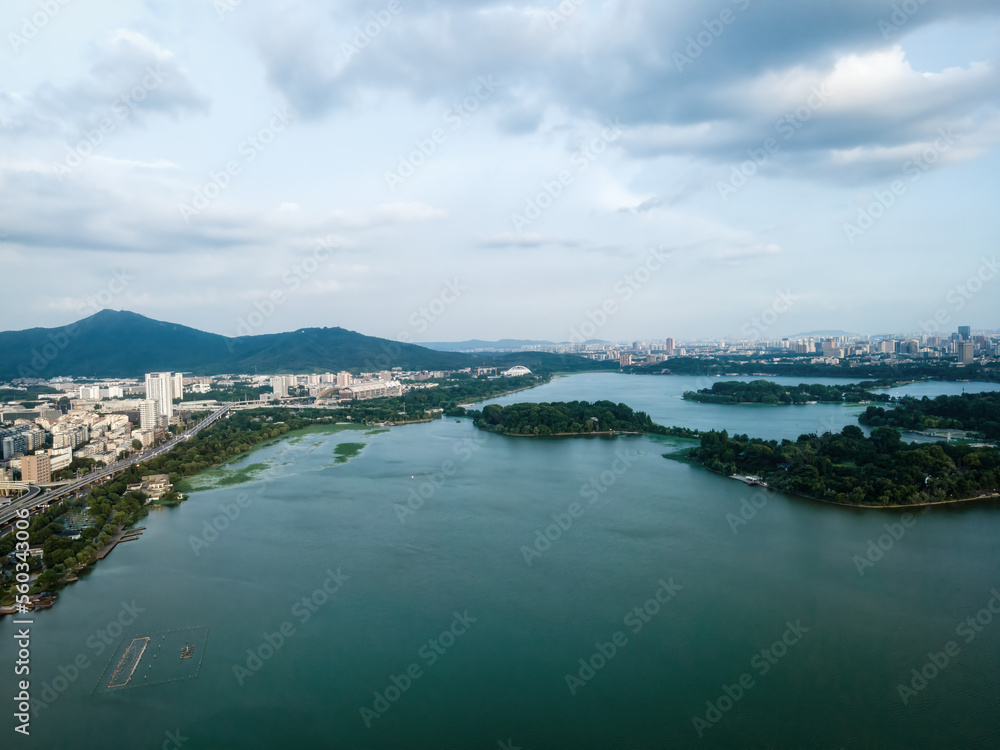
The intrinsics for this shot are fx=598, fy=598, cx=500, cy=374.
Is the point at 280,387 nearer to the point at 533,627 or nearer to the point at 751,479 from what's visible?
the point at 751,479

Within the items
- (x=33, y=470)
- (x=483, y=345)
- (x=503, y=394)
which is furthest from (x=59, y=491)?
(x=483, y=345)

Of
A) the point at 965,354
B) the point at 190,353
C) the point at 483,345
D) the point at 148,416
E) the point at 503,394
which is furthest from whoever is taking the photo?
the point at 483,345

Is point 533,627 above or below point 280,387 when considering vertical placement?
below

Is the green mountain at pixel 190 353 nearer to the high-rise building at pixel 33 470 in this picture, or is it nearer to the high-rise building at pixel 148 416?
the high-rise building at pixel 148 416

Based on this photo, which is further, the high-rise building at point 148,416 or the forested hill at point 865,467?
the high-rise building at point 148,416

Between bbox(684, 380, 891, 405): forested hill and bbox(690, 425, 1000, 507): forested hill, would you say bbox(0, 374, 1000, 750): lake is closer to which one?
bbox(690, 425, 1000, 507): forested hill

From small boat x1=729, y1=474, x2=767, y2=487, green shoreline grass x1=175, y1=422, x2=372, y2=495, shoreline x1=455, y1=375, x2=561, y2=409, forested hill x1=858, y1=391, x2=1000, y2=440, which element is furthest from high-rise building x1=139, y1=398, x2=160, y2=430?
forested hill x1=858, y1=391, x2=1000, y2=440

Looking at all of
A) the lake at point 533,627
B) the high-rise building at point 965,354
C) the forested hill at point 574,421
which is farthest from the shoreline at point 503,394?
the high-rise building at point 965,354
